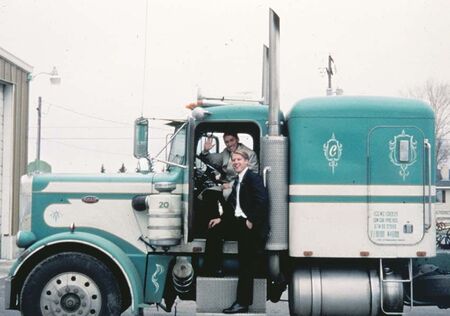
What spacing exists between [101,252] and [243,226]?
1636 mm

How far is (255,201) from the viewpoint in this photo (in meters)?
7.62

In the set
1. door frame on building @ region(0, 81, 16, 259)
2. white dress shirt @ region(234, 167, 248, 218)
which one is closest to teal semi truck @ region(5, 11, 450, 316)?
white dress shirt @ region(234, 167, 248, 218)

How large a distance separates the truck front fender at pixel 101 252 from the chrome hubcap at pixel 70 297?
13.8 inches

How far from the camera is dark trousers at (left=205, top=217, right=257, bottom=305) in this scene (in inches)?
304

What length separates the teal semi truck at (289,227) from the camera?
7.76 metres

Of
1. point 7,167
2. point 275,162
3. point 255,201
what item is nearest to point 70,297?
point 255,201

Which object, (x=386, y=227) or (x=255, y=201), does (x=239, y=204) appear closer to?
(x=255, y=201)

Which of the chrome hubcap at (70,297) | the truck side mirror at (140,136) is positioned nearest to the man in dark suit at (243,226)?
the truck side mirror at (140,136)

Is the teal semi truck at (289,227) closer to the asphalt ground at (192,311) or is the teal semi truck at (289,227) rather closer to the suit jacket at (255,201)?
the suit jacket at (255,201)

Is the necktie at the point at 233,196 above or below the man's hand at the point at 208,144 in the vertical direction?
below

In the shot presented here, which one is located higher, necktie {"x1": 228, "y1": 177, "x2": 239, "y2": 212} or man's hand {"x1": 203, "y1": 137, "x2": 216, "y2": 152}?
man's hand {"x1": 203, "y1": 137, "x2": 216, "y2": 152}

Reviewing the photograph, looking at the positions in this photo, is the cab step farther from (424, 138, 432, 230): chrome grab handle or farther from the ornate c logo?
(424, 138, 432, 230): chrome grab handle

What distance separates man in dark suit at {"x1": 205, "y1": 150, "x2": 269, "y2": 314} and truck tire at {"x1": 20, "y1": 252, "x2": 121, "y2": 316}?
3.71 feet

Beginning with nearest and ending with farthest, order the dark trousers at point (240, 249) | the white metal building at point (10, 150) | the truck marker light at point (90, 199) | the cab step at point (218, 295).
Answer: the dark trousers at point (240, 249) → the cab step at point (218, 295) → the truck marker light at point (90, 199) → the white metal building at point (10, 150)
